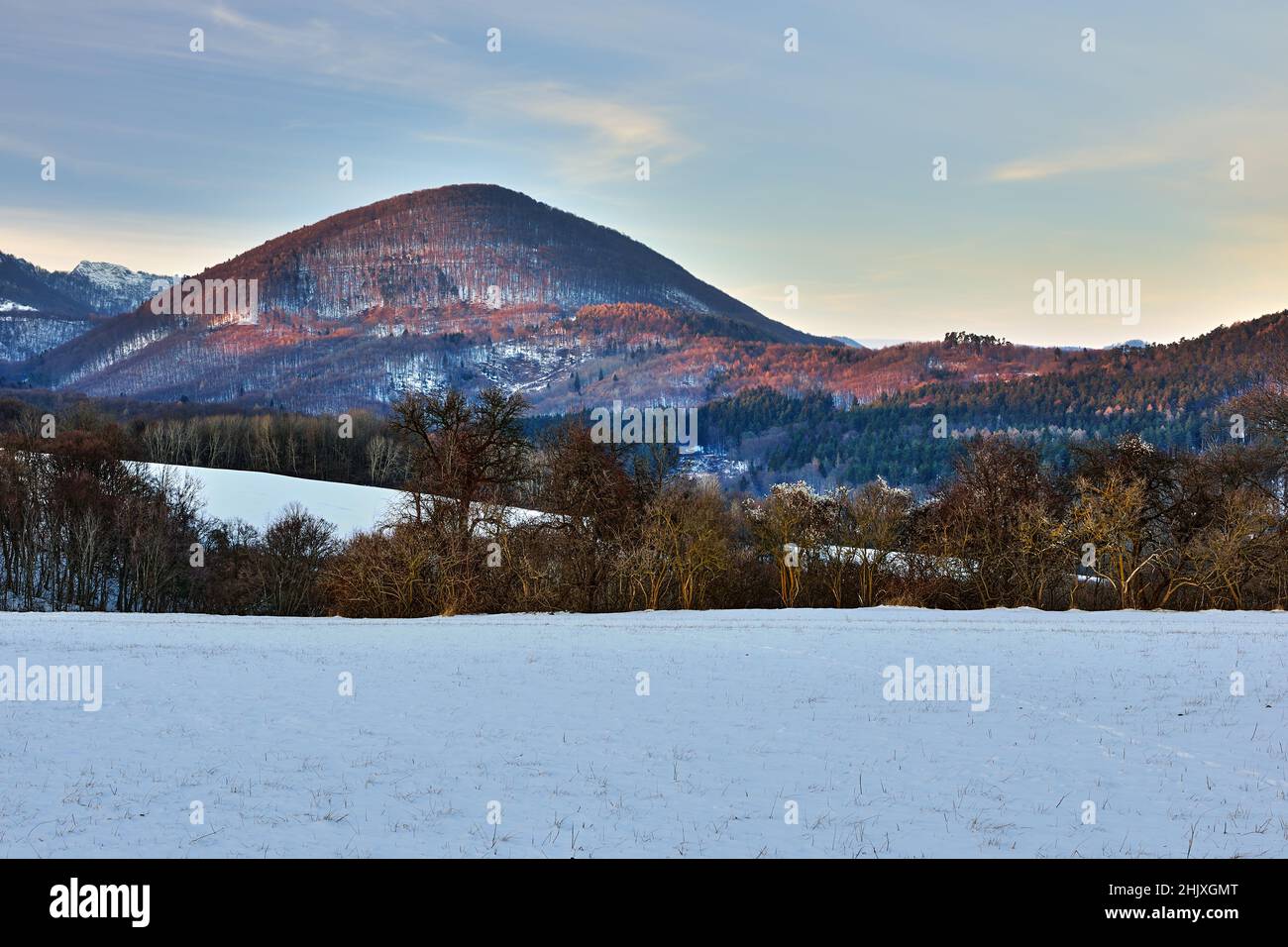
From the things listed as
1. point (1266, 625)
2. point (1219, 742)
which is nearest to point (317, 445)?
point (1266, 625)

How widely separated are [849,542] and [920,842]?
213 ft

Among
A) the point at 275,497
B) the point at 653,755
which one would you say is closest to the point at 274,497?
the point at 275,497

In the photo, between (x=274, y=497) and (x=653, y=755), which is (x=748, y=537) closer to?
(x=653, y=755)

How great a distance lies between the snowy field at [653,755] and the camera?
13.1 m

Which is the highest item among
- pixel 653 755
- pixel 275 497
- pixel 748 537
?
pixel 275 497

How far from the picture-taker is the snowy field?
517 inches

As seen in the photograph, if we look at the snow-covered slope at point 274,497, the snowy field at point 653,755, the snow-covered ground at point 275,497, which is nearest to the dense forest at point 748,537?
the snow-covered slope at point 274,497

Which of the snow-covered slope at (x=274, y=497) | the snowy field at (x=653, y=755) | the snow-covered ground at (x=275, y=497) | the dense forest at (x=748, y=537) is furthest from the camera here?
the snow-covered ground at (x=275, y=497)

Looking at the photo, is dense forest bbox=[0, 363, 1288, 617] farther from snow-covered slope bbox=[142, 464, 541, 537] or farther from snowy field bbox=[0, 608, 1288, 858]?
snowy field bbox=[0, 608, 1288, 858]

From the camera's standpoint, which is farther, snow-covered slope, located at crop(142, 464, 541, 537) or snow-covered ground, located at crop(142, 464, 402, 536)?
snow-covered ground, located at crop(142, 464, 402, 536)

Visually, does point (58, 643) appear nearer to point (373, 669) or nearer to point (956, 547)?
point (373, 669)

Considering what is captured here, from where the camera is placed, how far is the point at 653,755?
17.5 metres

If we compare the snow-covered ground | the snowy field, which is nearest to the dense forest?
A: the snow-covered ground

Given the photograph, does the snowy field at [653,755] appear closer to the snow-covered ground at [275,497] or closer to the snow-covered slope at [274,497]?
the snow-covered slope at [274,497]
